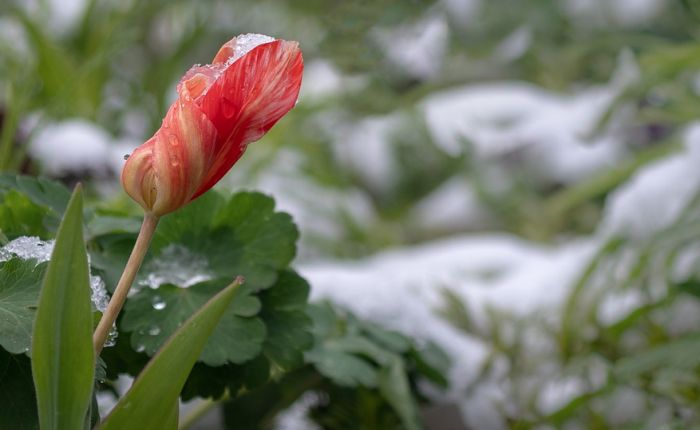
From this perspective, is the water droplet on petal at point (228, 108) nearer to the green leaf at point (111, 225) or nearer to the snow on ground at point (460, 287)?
the green leaf at point (111, 225)

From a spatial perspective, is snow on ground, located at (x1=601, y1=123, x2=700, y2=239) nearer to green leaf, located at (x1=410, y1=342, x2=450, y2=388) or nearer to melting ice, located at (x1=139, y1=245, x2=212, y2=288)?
green leaf, located at (x1=410, y1=342, x2=450, y2=388)

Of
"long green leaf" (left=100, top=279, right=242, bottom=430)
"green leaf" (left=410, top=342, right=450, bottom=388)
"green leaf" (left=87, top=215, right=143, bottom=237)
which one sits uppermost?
"green leaf" (left=410, top=342, right=450, bottom=388)

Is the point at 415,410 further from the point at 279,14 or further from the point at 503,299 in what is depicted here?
the point at 279,14

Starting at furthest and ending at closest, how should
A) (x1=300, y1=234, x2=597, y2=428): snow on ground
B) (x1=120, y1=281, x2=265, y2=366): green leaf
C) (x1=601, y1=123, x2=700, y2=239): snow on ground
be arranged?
(x1=601, y1=123, x2=700, y2=239): snow on ground < (x1=300, y1=234, x2=597, y2=428): snow on ground < (x1=120, y1=281, x2=265, y2=366): green leaf

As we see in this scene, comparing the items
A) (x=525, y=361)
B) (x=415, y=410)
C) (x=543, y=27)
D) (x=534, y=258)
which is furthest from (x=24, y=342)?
(x=543, y=27)

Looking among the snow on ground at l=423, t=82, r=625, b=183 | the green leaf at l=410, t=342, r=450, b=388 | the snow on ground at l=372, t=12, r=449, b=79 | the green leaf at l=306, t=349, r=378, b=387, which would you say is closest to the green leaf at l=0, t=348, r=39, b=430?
the green leaf at l=306, t=349, r=378, b=387

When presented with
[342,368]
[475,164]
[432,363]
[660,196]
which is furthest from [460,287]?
[475,164]

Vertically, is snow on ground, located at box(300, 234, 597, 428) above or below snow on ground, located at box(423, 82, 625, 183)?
below
